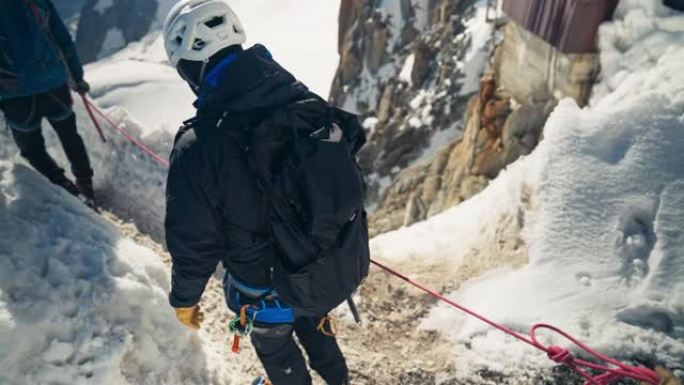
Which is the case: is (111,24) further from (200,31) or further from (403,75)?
(200,31)

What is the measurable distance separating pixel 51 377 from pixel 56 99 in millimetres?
2812

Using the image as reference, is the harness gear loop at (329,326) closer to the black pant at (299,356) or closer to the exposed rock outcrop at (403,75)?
the black pant at (299,356)

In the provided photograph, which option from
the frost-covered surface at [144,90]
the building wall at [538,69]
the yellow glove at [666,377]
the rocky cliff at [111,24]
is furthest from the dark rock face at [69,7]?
the yellow glove at [666,377]

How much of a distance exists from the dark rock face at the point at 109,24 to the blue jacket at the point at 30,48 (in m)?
87.5

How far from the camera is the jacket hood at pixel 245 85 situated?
238 cm

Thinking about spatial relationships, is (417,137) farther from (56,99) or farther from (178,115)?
(178,115)

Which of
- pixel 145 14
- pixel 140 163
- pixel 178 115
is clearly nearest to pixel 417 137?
pixel 140 163

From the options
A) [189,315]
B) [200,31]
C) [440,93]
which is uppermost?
[200,31]

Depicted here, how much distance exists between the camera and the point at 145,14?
283ft

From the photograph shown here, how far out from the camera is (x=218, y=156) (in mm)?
2381

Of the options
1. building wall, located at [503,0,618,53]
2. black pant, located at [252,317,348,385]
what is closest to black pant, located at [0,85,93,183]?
black pant, located at [252,317,348,385]

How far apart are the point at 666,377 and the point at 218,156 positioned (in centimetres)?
288

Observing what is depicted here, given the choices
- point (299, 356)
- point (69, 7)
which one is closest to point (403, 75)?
point (299, 356)

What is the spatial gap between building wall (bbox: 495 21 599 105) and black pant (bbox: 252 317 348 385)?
18.3 feet
